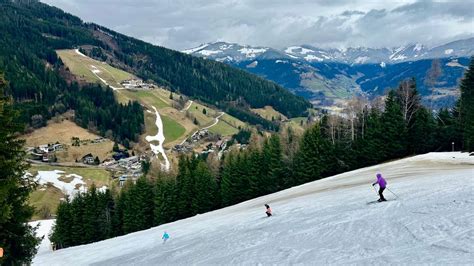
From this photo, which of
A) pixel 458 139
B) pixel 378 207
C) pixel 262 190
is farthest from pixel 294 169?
pixel 378 207

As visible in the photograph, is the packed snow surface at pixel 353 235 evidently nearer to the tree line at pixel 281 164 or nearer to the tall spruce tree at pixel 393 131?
the tall spruce tree at pixel 393 131

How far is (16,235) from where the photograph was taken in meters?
33.1

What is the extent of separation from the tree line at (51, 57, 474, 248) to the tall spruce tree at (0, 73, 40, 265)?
2370 inches

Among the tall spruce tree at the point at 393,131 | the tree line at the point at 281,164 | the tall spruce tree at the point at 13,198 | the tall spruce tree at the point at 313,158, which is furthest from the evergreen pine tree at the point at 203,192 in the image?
the tall spruce tree at the point at 13,198

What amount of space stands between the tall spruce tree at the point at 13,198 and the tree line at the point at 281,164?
60186mm

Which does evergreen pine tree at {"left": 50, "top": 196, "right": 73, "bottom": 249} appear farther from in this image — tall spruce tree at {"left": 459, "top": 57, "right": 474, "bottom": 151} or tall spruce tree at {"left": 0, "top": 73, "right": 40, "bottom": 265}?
tall spruce tree at {"left": 459, "top": 57, "right": 474, "bottom": 151}

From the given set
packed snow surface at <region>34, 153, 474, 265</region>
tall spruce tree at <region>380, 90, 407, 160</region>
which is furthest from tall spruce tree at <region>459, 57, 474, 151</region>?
packed snow surface at <region>34, 153, 474, 265</region>

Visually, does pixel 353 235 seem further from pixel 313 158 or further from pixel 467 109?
pixel 467 109

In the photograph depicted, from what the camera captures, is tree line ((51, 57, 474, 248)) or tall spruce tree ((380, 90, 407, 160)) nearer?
tall spruce tree ((380, 90, 407, 160))

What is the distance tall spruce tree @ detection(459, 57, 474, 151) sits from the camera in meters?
72.8

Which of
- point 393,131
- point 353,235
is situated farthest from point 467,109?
point 353,235

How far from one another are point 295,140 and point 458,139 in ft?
117

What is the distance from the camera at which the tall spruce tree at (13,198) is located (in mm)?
31766

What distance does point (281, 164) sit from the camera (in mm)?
92938
